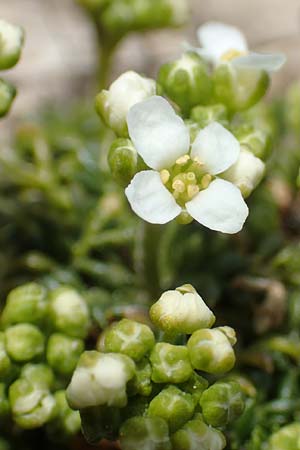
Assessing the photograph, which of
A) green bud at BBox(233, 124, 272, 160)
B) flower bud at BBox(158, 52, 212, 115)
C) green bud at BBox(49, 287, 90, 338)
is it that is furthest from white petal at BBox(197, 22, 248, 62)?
green bud at BBox(49, 287, 90, 338)

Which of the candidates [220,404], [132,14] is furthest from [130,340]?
[132,14]

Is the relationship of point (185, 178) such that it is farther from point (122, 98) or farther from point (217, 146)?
point (122, 98)

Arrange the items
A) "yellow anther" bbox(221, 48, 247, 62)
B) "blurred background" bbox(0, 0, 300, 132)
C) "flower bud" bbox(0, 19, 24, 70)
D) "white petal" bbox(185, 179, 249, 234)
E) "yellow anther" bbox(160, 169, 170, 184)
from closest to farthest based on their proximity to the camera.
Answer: "white petal" bbox(185, 179, 249, 234), "yellow anther" bbox(160, 169, 170, 184), "flower bud" bbox(0, 19, 24, 70), "yellow anther" bbox(221, 48, 247, 62), "blurred background" bbox(0, 0, 300, 132)

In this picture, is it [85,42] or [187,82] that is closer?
[187,82]

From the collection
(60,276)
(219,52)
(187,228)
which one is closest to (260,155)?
(219,52)

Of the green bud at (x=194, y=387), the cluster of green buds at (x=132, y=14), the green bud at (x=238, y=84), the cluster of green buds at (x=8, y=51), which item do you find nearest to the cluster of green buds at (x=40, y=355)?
the green bud at (x=194, y=387)

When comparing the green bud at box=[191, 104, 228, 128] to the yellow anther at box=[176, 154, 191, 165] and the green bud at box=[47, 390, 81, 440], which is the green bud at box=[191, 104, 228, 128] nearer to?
the yellow anther at box=[176, 154, 191, 165]
